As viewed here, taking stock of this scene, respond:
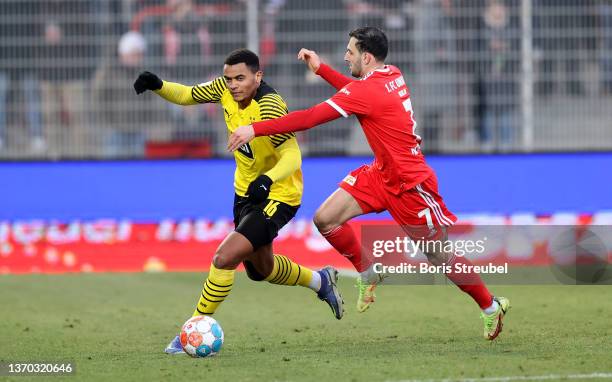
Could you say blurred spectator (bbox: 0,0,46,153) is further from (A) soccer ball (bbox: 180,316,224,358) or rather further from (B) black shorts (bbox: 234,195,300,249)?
(A) soccer ball (bbox: 180,316,224,358)

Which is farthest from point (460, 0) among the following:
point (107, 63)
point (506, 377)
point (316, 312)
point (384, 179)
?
point (506, 377)

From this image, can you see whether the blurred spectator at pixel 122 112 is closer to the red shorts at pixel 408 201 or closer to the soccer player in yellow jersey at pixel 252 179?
the soccer player in yellow jersey at pixel 252 179

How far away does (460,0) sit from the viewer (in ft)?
51.6

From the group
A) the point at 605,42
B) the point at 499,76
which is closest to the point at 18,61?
the point at 499,76

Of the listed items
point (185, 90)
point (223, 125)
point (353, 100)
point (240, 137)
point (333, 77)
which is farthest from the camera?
point (223, 125)

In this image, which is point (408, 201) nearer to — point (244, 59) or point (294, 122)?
point (294, 122)

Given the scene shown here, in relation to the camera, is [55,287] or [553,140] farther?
[553,140]

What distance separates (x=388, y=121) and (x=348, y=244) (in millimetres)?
1149

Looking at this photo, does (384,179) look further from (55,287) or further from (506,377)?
(55,287)

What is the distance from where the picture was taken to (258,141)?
895cm

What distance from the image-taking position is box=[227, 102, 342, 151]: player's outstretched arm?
807 cm

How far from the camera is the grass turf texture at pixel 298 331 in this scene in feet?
24.9

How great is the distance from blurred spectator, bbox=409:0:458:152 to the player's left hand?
26.0 feet

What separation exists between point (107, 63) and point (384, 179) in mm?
7976
